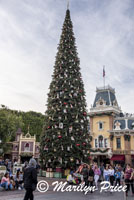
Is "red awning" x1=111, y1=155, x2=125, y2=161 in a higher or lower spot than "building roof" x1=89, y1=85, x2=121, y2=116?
lower

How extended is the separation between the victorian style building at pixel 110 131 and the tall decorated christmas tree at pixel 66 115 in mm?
17424

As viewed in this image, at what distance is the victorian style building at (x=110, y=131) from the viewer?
36.1 meters

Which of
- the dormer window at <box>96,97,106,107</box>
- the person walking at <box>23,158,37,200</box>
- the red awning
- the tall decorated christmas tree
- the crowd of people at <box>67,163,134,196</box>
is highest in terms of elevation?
the dormer window at <box>96,97,106,107</box>

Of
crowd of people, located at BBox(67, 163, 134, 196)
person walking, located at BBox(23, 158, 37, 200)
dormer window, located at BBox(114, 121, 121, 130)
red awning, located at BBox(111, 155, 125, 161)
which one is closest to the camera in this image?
person walking, located at BBox(23, 158, 37, 200)

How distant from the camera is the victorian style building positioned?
36062 mm

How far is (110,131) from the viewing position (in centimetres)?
3806

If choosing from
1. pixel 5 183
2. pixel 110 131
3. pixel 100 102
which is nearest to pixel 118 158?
pixel 110 131

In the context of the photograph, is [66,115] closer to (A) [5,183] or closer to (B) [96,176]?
(B) [96,176]

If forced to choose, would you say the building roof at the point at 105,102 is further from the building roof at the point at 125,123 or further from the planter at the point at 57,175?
the planter at the point at 57,175

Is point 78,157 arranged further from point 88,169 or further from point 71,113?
point 88,169

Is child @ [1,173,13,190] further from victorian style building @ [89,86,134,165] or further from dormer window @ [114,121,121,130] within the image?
dormer window @ [114,121,121,130]

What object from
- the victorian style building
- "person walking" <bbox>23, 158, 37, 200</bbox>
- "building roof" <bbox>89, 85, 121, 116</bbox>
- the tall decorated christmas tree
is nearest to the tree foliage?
the victorian style building

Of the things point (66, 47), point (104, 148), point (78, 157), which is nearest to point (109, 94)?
point (104, 148)

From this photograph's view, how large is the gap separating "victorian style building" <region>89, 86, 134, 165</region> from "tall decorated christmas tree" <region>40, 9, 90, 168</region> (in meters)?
17.4
